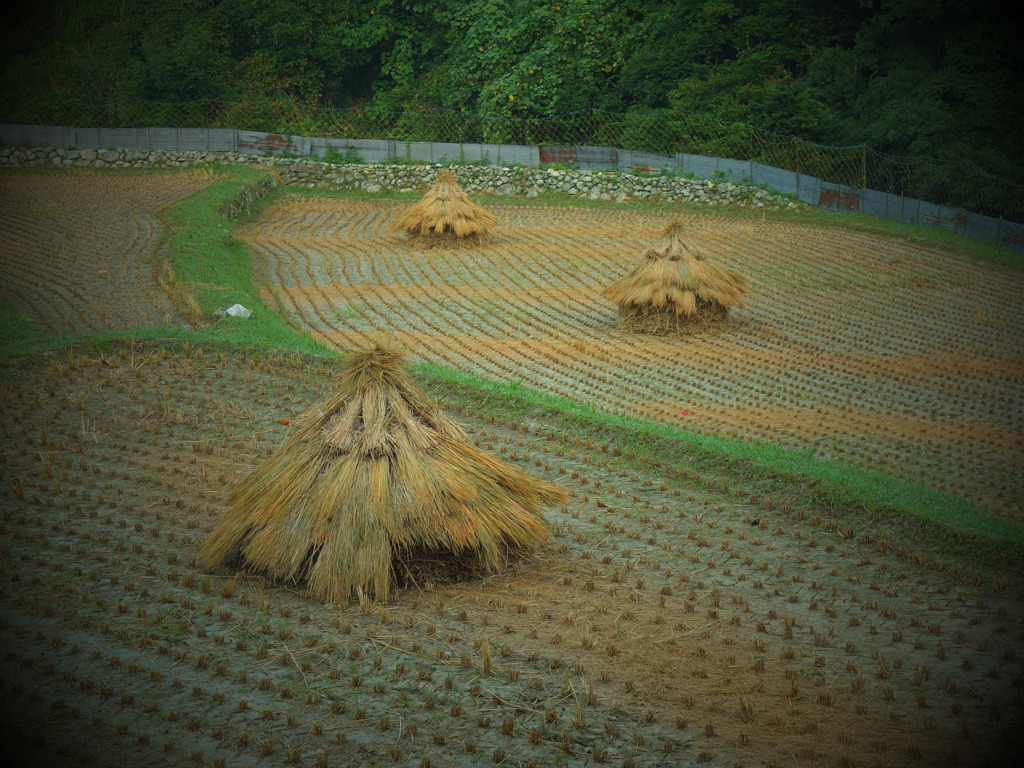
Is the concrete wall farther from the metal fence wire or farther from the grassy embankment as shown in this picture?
the grassy embankment

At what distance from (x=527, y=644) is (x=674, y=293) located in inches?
286

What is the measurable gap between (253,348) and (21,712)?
5537 millimetres

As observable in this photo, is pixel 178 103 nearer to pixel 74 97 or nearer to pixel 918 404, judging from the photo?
pixel 74 97

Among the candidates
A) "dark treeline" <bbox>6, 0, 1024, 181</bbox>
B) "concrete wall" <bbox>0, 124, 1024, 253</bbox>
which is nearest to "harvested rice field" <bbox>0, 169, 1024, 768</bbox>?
"dark treeline" <bbox>6, 0, 1024, 181</bbox>

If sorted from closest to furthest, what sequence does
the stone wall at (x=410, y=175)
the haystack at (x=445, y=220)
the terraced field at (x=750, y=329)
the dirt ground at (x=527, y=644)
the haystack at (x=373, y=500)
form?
the dirt ground at (x=527, y=644), the haystack at (x=373, y=500), the terraced field at (x=750, y=329), the haystack at (x=445, y=220), the stone wall at (x=410, y=175)

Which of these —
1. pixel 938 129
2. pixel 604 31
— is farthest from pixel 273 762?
pixel 604 31

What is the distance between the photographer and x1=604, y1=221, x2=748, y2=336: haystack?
432 inches

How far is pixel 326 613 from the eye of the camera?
4414 millimetres

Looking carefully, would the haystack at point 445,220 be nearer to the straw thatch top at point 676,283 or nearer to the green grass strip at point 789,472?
the straw thatch top at point 676,283

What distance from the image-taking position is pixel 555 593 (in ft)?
15.5

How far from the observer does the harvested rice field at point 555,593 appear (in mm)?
3527

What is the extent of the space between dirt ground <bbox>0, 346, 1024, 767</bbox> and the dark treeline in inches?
572

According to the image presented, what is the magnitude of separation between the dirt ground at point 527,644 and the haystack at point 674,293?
4923mm

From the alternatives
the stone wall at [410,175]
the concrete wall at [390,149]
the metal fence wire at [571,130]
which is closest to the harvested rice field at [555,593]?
the metal fence wire at [571,130]
